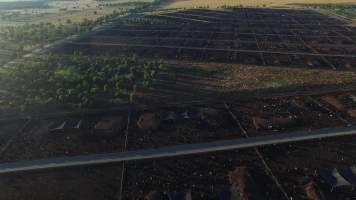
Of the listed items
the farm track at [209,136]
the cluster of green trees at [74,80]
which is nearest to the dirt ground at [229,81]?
the cluster of green trees at [74,80]

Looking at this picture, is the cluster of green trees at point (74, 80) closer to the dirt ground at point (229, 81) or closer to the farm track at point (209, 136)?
the dirt ground at point (229, 81)

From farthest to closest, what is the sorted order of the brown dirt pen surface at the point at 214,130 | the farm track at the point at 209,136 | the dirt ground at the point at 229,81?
the dirt ground at the point at 229,81
the farm track at the point at 209,136
the brown dirt pen surface at the point at 214,130

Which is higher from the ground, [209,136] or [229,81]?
[229,81]

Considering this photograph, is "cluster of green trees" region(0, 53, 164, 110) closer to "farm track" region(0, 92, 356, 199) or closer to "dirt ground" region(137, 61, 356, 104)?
"dirt ground" region(137, 61, 356, 104)

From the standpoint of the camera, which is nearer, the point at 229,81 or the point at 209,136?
the point at 209,136

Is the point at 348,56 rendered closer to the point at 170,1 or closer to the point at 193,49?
the point at 193,49

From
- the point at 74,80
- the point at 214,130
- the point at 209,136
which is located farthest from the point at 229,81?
the point at 74,80

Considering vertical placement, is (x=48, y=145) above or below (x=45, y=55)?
below

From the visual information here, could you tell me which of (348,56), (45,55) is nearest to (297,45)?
(348,56)

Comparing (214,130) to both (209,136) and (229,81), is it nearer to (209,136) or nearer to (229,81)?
(209,136)
